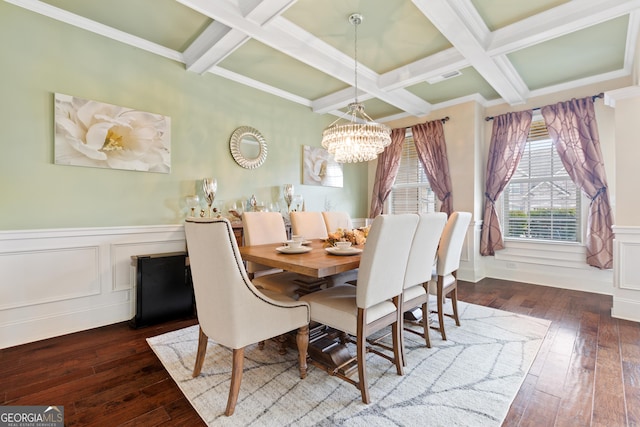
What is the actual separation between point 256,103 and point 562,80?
3.95 metres

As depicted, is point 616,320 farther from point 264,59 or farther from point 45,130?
point 45,130

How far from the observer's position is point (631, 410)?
1582 mm

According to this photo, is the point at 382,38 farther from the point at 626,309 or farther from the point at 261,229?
the point at 626,309

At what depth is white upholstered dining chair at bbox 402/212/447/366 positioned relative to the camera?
198 cm

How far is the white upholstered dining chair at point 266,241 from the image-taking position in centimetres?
233

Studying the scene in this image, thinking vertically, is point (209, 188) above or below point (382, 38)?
Answer: below

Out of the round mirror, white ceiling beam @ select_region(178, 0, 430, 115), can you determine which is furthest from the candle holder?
white ceiling beam @ select_region(178, 0, 430, 115)

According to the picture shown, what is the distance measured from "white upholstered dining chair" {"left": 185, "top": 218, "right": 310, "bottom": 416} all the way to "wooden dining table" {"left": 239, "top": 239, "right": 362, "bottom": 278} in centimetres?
24

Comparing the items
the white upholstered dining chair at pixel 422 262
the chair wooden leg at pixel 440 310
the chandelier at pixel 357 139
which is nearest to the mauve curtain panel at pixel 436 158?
the chandelier at pixel 357 139

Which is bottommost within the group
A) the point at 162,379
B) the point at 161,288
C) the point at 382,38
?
the point at 162,379

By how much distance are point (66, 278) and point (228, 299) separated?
2039mm

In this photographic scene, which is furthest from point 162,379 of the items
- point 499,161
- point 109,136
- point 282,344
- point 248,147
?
point 499,161

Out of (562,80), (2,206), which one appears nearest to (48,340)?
(2,206)

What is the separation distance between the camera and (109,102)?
8.95ft
